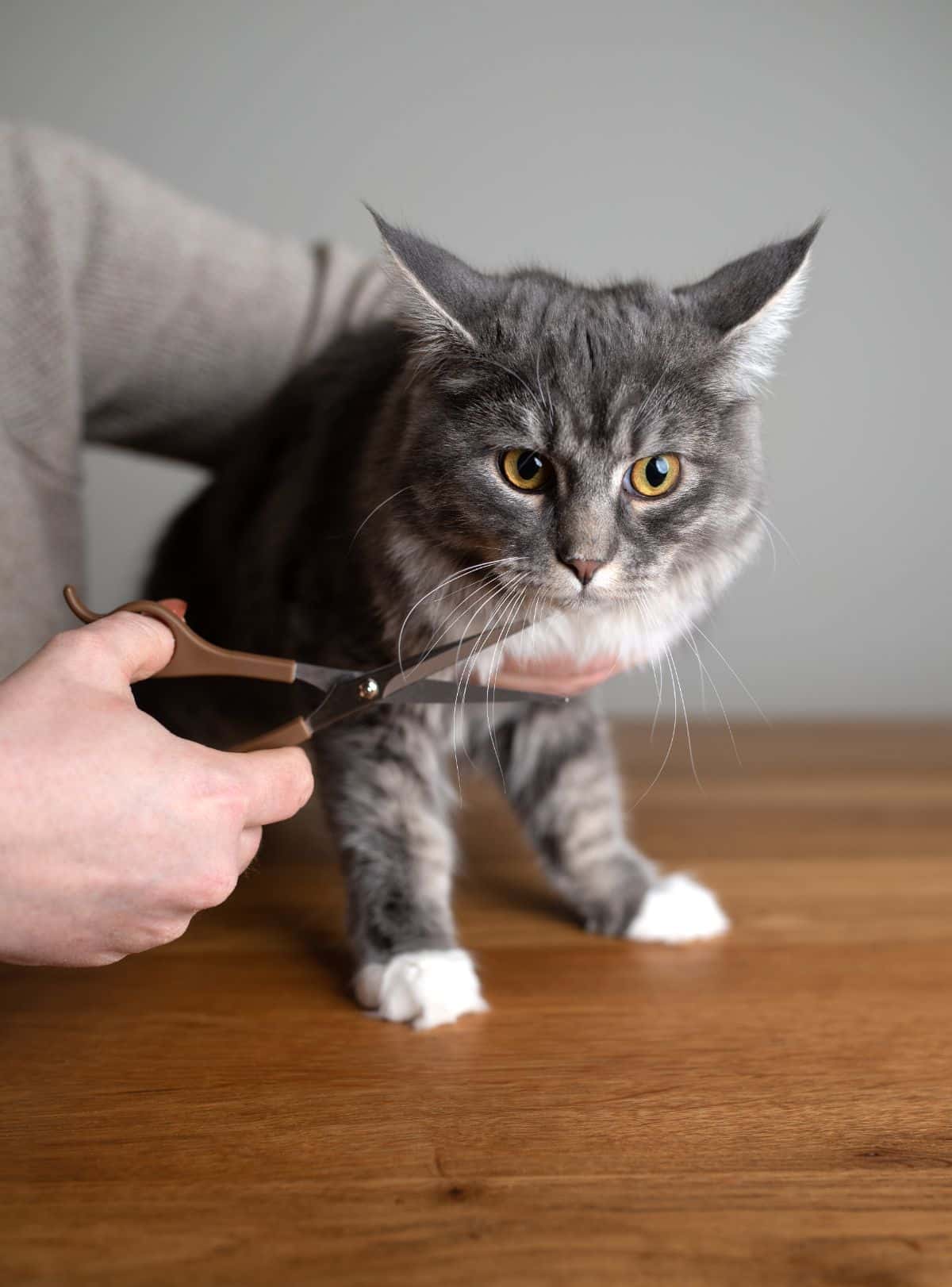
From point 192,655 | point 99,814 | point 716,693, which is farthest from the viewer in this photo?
point 716,693

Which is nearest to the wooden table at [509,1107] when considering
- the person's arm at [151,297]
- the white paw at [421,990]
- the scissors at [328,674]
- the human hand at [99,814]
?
the white paw at [421,990]

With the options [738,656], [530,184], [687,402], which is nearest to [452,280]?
[687,402]

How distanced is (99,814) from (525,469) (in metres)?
0.60

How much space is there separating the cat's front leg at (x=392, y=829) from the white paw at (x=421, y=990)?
53mm

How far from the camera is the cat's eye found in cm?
115

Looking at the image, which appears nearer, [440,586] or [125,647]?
[125,647]

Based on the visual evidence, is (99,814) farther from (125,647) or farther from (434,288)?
(434,288)

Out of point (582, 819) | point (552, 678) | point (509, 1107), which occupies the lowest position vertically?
point (582, 819)

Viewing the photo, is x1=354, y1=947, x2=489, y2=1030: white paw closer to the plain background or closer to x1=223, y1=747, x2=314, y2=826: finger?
x1=223, y1=747, x2=314, y2=826: finger

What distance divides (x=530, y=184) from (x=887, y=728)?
1.58 m

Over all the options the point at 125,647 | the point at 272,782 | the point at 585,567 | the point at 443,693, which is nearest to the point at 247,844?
the point at 272,782

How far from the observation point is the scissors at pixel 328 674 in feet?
3.12

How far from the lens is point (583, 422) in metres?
1.12

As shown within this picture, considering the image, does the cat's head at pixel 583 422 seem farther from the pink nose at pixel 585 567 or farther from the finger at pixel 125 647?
the finger at pixel 125 647
